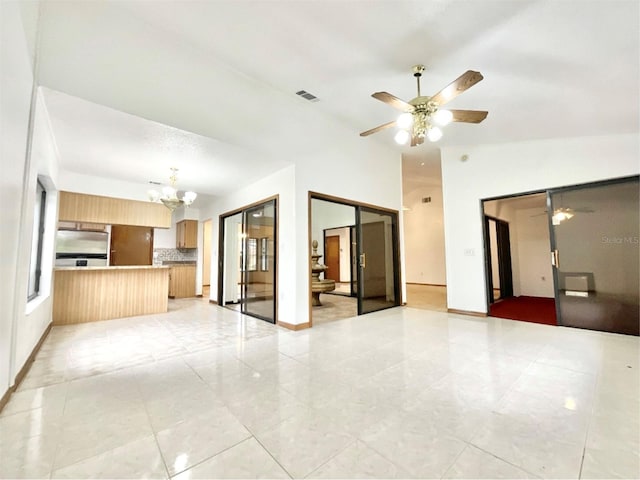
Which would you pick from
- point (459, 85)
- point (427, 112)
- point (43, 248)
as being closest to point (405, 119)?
point (427, 112)

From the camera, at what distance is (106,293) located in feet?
16.7

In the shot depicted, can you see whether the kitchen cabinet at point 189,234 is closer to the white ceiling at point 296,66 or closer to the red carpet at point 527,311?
the white ceiling at point 296,66

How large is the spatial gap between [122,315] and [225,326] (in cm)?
248

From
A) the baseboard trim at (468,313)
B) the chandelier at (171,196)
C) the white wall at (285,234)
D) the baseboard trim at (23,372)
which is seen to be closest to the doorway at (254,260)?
the white wall at (285,234)

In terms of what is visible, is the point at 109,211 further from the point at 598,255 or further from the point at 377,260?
the point at 598,255

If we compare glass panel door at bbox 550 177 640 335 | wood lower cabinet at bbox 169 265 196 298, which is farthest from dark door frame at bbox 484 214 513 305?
wood lower cabinet at bbox 169 265 196 298

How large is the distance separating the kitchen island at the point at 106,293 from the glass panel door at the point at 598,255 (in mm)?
7558

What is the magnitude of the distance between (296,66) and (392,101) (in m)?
1.15

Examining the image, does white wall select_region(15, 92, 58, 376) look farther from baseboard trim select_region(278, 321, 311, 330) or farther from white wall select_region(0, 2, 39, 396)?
baseboard trim select_region(278, 321, 311, 330)

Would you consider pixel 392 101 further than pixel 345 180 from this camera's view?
No

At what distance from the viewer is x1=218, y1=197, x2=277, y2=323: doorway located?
492 cm

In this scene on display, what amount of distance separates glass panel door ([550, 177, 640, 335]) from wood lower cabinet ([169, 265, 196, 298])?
8.70 meters

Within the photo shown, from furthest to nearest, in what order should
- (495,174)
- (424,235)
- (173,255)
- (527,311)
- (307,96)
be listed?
(424,235)
(173,255)
(527,311)
(495,174)
(307,96)

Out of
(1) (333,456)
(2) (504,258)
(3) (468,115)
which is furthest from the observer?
(2) (504,258)
